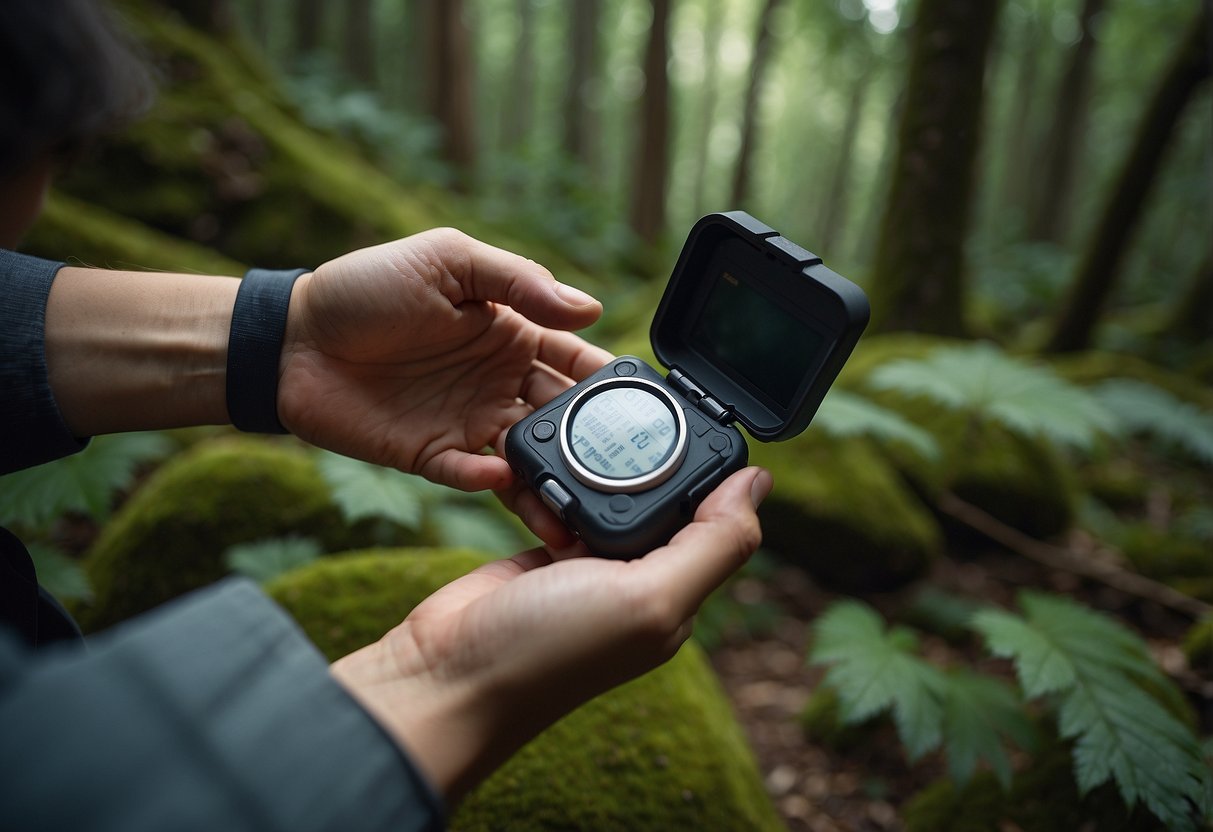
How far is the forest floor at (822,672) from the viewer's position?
2.66 m

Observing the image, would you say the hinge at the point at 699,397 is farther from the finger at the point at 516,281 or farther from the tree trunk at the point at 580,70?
the tree trunk at the point at 580,70

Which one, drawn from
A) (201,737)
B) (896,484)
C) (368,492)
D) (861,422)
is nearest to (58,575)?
(368,492)

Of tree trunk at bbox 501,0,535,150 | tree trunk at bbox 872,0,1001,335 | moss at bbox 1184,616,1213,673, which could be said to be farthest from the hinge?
tree trunk at bbox 501,0,535,150

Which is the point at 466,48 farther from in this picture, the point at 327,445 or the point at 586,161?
the point at 327,445

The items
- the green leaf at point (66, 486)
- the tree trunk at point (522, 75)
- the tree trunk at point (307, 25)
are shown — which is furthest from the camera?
the tree trunk at point (522, 75)

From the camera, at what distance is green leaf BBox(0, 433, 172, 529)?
2.23m

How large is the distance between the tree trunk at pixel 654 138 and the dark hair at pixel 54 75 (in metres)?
10.4

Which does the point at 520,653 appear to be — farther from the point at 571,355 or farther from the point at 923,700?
the point at 923,700

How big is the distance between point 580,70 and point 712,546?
16.5 m

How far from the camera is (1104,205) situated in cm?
600

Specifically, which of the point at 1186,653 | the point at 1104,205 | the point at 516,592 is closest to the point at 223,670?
the point at 516,592

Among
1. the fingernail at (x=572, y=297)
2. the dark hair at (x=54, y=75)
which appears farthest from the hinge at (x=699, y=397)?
the dark hair at (x=54, y=75)

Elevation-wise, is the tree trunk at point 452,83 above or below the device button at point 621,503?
above

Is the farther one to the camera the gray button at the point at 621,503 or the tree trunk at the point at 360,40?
the tree trunk at the point at 360,40
